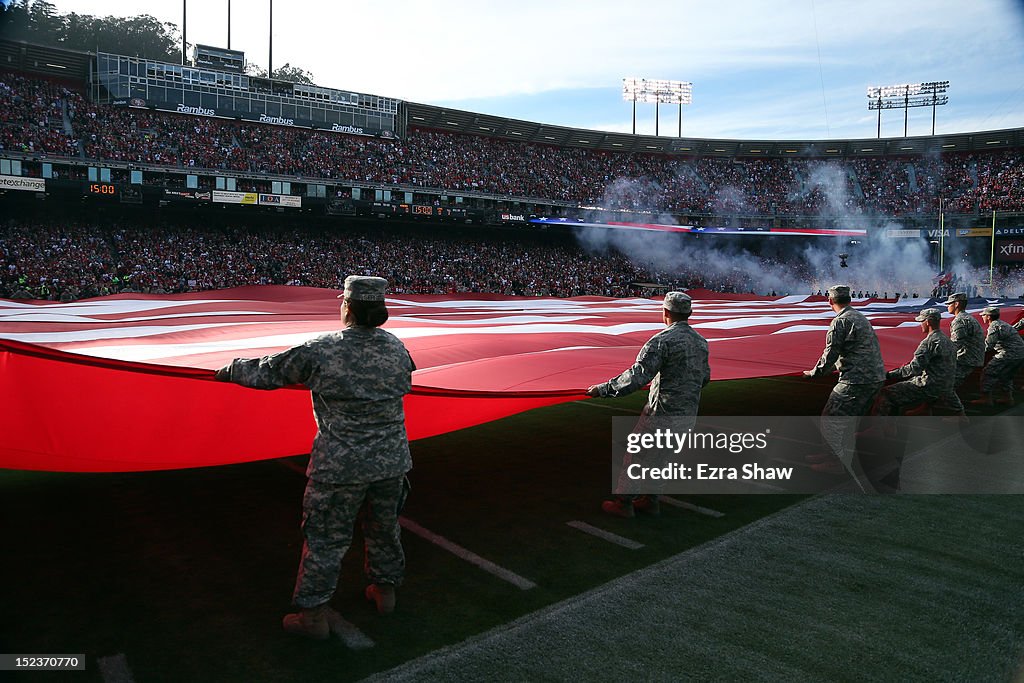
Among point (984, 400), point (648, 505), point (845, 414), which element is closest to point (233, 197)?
point (984, 400)

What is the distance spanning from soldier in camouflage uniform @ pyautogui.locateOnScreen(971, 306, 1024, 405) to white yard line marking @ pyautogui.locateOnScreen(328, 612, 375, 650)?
10.3 m

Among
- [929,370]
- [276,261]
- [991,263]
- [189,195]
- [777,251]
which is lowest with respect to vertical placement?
[929,370]

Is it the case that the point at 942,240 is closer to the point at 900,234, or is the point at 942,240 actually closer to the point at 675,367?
the point at 900,234

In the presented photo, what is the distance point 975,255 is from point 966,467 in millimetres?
41701

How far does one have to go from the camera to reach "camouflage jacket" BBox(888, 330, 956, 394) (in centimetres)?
697

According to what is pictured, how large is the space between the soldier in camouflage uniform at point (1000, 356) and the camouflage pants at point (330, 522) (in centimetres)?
1016

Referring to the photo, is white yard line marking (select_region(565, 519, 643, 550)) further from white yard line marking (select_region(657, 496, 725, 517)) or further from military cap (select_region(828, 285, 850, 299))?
military cap (select_region(828, 285, 850, 299))

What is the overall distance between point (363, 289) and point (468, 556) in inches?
85.1

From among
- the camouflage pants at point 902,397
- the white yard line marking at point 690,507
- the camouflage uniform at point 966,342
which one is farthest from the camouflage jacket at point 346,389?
the camouflage uniform at point 966,342

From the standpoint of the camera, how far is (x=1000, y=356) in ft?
33.7

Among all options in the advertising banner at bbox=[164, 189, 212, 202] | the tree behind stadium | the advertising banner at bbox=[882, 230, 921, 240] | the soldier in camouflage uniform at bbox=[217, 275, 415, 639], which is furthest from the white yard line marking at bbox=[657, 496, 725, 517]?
the tree behind stadium

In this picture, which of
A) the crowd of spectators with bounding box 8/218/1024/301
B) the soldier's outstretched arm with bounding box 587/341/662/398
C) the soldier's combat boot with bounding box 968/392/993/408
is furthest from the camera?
the crowd of spectators with bounding box 8/218/1024/301

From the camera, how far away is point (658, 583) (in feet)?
13.6

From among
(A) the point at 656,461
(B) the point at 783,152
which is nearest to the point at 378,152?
(B) the point at 783,152
